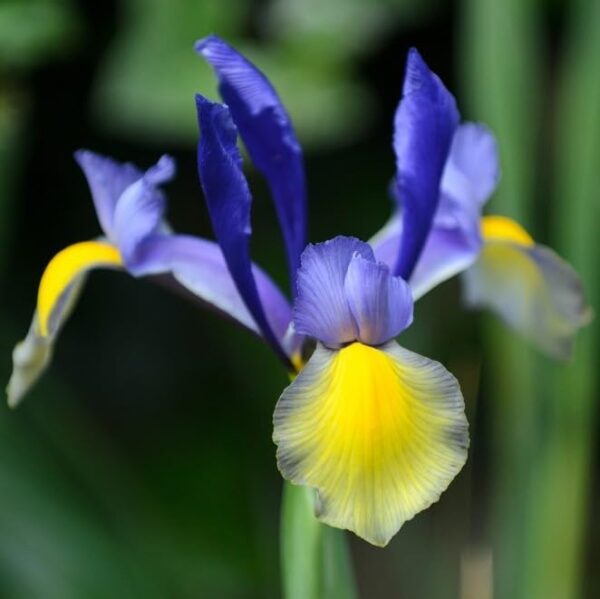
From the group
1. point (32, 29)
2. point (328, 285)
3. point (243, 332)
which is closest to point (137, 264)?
point (328, 285)

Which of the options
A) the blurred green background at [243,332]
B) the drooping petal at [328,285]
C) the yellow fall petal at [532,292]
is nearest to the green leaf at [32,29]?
the blurred green background at [243,332]

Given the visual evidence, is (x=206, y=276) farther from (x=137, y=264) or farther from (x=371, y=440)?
(x=371, y=440)

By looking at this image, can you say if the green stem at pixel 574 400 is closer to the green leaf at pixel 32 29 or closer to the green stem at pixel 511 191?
the green stem at pixel 511 191

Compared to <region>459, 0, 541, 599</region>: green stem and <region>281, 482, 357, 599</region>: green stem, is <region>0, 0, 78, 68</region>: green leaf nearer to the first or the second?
<region>459, 0, 541, 599</region>: green stem

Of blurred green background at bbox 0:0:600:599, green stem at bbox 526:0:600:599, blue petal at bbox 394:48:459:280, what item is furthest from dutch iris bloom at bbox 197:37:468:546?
green stem at bbox 526:0:600:599

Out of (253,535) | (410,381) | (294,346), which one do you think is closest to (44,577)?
(253,535)

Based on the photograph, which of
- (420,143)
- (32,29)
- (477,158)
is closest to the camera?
(420,143)

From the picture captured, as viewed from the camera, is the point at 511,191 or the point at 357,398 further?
the point at 511,191
